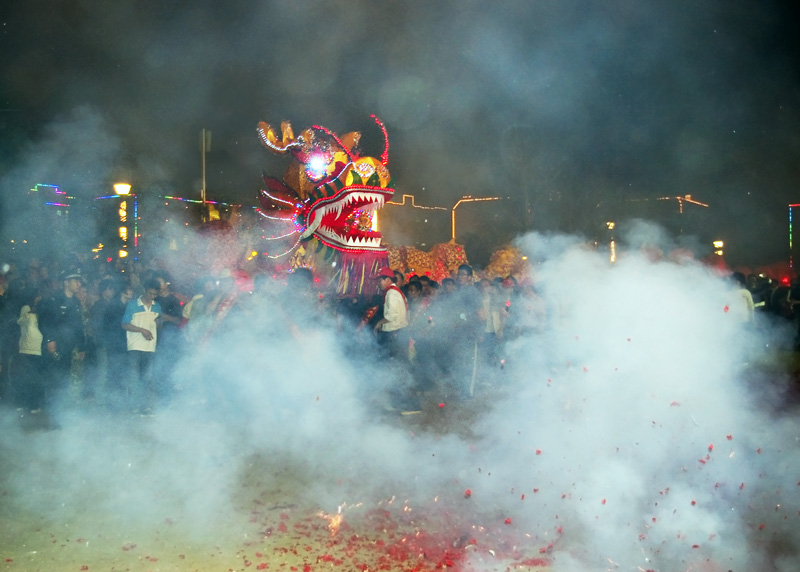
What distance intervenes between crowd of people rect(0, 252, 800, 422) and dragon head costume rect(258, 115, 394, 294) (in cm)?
155

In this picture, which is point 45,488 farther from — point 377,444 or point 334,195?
point 334,195

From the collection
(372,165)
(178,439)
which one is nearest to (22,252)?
(372,165)

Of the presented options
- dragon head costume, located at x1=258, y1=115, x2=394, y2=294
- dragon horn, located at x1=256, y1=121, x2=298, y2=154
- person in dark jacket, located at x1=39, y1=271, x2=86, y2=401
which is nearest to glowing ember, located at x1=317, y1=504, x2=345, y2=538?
person in dark jacket, located at x1=39, y1=271, x2=86, y2=401

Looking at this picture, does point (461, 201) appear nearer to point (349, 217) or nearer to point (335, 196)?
point (349, 217)

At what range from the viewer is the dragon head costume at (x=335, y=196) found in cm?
816

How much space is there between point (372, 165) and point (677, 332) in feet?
16.3

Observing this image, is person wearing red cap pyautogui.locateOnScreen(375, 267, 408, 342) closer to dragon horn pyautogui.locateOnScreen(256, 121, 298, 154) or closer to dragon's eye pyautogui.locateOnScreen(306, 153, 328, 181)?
dragon's eye pyautogui.locateOnScreen(306, 153, 328, 181)

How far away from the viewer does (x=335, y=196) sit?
8180 mm

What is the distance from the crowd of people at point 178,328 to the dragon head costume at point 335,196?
155 cm

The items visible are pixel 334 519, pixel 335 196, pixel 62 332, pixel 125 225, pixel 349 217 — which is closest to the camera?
pixel 334 519

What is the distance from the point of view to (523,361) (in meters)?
5.82

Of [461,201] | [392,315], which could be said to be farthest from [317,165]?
[461,201]

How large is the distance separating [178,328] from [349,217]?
9.66 feet

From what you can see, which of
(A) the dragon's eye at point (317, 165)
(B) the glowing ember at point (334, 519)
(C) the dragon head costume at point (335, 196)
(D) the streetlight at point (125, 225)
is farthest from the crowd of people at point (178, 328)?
(D) the streetlight at point (125, 225)
